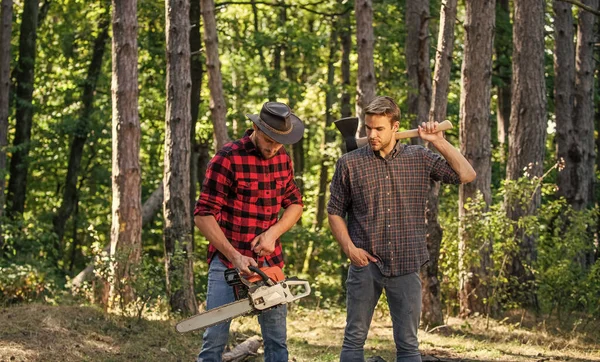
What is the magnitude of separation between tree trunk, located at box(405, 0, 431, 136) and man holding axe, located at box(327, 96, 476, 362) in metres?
9.67

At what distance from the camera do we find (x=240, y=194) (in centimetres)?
621

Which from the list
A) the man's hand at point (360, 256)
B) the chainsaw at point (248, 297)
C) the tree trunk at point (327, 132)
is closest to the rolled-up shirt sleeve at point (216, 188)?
the chainsaw at point (248, 297)

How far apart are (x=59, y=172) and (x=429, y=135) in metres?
26.1

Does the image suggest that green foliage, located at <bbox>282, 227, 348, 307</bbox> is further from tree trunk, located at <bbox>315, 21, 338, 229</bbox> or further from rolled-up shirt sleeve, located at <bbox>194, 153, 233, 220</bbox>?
rolled-up shirt sleeve, located at <bbox>194, 153, 233, 220</bbox>

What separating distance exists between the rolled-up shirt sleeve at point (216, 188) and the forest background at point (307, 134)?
505cm

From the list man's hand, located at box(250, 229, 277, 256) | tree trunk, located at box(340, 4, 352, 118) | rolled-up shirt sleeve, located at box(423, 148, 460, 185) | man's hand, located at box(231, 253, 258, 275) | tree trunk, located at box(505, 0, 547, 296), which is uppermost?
tree trunk, located at box(340, 4, 352, 118)

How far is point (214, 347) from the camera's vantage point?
6.13m

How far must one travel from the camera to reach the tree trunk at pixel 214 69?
16016mm

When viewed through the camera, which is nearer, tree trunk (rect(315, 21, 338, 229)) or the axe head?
the axe head

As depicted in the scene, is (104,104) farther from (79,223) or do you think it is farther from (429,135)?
(429,135)

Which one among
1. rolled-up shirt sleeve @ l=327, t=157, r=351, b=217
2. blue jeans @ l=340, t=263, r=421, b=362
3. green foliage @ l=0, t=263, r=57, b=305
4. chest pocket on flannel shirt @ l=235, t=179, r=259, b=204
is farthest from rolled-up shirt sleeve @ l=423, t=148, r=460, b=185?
green foliage @ l=0, t=263, r=57, b=305

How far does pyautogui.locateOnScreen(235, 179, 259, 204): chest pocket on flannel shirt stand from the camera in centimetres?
618

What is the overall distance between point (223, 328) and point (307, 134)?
2787 centimetres

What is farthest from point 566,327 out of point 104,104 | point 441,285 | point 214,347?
point 104,104
